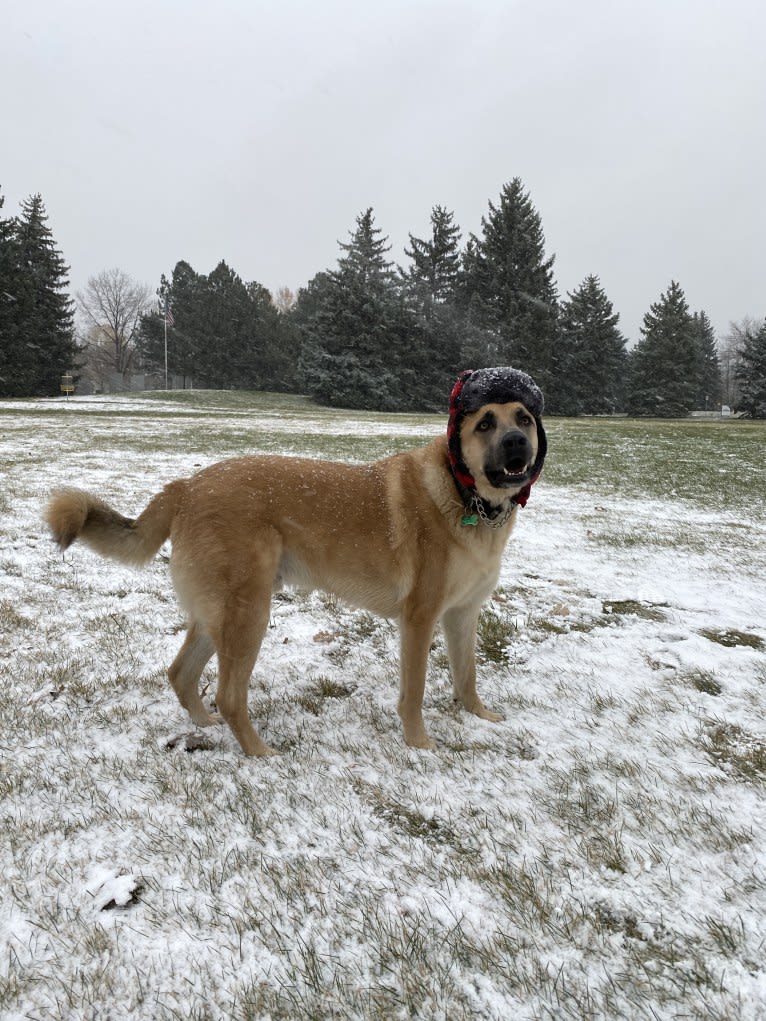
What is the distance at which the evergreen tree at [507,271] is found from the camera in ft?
164

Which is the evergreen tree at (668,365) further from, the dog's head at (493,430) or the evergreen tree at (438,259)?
the dog's head at (493,430)

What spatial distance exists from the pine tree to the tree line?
135 millimetres

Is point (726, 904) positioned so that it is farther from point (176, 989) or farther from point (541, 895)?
point (176, 989)

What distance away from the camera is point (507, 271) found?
169 ft

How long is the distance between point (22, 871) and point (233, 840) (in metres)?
0.74

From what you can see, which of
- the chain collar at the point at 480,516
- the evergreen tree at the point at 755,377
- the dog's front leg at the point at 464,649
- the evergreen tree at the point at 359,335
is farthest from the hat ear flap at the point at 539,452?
the evergreen tree at the point at 755,377

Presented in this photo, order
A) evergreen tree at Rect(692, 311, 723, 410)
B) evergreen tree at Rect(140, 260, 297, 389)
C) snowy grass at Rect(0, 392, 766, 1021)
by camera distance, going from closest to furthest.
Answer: snowy grass at Rect(0, 392, 766, 1021) < evergreen tree at Rect(140, 260, 297, 389) < evergreen tree at Rect(692, 311, 723, 410)

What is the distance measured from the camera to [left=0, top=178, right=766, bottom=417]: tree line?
44875mm

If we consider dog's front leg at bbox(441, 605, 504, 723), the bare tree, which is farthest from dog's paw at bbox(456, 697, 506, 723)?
the bare tree

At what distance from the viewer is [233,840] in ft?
6.84

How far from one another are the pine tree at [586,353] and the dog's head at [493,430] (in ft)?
164

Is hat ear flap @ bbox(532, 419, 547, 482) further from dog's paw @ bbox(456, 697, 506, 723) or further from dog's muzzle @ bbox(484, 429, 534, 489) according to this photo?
dog's paw @ bbox(456, 697, 506, 723)

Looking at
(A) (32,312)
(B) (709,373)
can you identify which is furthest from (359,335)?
(B) (709,373)

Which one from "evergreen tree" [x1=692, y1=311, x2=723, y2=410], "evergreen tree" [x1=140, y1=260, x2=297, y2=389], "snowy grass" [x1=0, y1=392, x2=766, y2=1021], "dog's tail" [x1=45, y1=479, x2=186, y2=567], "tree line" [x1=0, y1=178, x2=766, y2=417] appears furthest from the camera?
"evergreen tree" [x1=692, y1=311, x2=723, y2=410]
